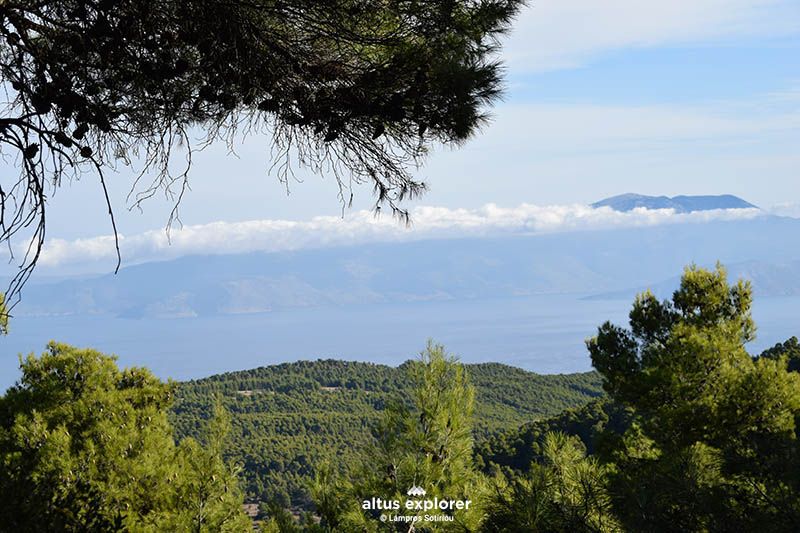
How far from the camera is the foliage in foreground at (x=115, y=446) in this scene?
16.3ft

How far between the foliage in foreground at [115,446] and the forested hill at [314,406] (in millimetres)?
20110

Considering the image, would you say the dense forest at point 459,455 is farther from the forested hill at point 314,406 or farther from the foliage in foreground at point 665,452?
the forested hill at point 314,406

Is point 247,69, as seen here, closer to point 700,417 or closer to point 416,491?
point 416,491

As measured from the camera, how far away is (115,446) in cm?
556

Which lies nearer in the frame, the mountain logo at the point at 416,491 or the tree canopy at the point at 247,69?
the tree canopy at the point at 247,69

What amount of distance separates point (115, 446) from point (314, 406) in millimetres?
34878

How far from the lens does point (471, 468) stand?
4.70m

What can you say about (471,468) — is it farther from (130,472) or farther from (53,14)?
(53,14)

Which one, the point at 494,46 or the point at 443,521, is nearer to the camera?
the point at 494,46

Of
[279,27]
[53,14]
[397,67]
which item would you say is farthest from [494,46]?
[53,14]

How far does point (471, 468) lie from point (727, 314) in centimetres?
452

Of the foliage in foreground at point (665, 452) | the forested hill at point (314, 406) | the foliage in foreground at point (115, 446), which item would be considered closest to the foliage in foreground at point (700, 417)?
the foliage in foreground at point (665, 452)

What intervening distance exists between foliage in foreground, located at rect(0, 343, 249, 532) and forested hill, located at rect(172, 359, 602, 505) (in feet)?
66.0

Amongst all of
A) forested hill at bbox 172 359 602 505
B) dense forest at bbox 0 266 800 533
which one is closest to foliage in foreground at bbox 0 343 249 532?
dense forest at bbox 0 266 800 533
